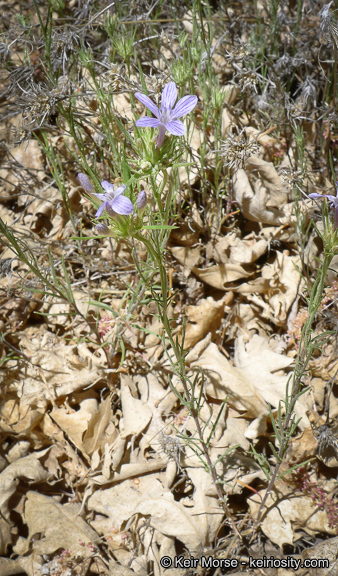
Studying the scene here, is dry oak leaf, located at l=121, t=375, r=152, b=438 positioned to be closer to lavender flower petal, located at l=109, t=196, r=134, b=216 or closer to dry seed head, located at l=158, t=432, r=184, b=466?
dry seed head, located at l=158, t=432, r=184, b=466

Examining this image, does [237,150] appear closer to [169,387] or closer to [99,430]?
[169,387]

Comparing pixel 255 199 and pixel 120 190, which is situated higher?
pixel 120 190

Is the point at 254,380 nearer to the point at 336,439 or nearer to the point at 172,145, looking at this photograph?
the point at 336,439

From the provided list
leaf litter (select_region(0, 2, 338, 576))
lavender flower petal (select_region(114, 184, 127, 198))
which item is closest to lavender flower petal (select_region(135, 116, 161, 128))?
A: lavender flower petal (select_region(114, 184, 127, 198))

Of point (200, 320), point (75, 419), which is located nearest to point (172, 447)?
point (75, 419)

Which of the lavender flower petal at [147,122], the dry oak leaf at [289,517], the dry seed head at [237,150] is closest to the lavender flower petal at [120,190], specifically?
the lavender flower petal at [147,122]

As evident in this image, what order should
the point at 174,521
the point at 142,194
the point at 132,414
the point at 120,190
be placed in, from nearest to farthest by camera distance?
the point at 120,190 < the point at 142,194 < the point at 174,521 < the point at 132,414
